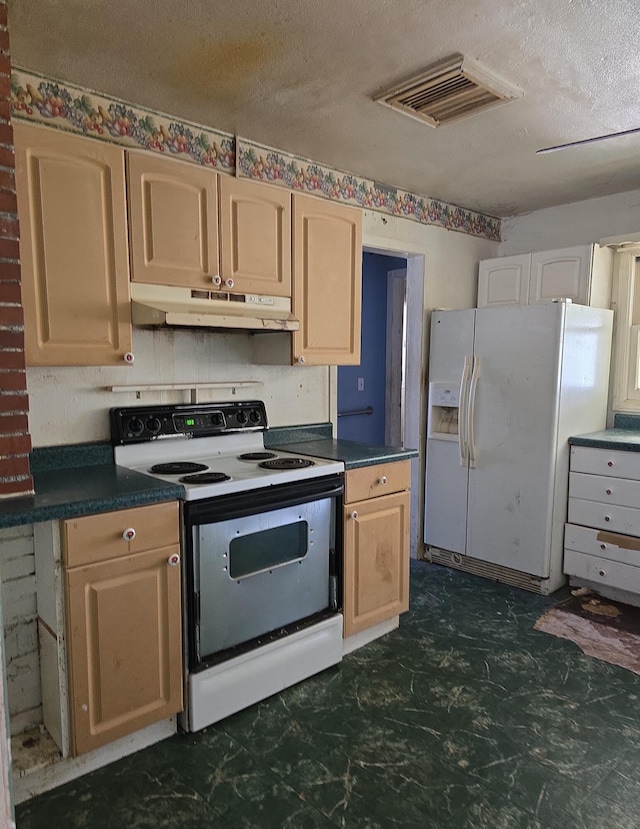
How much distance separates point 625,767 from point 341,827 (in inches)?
39.0

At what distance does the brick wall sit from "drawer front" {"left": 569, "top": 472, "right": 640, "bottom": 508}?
2853 millimetres

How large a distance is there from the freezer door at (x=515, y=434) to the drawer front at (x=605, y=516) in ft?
0.65

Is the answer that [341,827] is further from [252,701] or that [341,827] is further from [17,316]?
[17,316]

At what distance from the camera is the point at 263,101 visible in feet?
7.52

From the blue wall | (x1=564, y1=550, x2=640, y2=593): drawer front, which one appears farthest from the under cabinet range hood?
(x1=564, y1=550, x2=640, y2=593): drawer front

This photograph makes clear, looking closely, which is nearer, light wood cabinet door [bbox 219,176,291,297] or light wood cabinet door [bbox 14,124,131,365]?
light wood cabinet door [bbox 14,124,131,365]

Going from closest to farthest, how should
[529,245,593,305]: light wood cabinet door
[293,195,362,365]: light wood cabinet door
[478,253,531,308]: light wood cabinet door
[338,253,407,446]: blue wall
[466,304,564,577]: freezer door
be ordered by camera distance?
[293,195,362,365]: light wood cabinet door, [466,304,564,577]: freezer door, [529,245,593,305]: light wood cabinet door, [478,253,531,308]: light wood cabinet door, [338,253,407,446]: blue wall

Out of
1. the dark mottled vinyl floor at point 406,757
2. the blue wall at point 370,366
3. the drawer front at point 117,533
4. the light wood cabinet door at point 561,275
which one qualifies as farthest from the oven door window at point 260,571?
the blue wall at point 370,366

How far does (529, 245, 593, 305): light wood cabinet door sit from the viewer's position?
3.43 m

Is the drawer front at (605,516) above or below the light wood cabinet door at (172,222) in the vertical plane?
below

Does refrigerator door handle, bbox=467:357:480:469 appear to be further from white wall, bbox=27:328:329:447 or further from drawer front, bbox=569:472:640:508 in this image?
white wall, bbox=27:328:329:447

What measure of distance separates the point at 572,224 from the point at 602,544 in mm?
2084

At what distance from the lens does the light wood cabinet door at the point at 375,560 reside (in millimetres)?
2521

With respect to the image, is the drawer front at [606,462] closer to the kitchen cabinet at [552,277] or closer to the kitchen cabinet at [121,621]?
the kitchen cabinet at [552,277]
